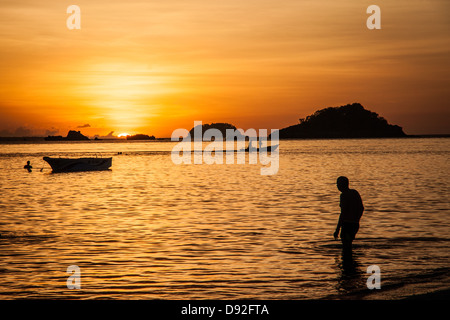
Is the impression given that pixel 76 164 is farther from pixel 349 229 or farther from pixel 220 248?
pixel 349 229

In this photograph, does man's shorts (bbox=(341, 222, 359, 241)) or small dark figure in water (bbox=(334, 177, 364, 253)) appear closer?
small dark figure in water (bbox=(334, 177, 364, 253))

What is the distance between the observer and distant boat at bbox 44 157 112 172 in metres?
80.8

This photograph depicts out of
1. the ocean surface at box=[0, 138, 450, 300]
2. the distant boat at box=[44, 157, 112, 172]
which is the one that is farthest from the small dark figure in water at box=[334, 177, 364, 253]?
the distant boat at box=[44, 157, 112, 172]

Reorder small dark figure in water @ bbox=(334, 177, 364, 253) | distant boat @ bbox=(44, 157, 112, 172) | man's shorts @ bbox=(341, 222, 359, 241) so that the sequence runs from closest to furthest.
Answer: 1. small dark figure in water @ bbox=(334, 177, 364, 253)
2. man's shorts @ bbox=(341, 222, 359, 241)
3. distant boat @ bbox=(44, 157, 112, 172)

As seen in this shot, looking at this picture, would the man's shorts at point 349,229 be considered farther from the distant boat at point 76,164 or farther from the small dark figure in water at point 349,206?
the distant boat at point 76,164

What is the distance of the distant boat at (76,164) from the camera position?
265 feet

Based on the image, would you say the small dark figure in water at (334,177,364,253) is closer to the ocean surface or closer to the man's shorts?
the man's shorts

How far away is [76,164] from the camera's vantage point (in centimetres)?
8275

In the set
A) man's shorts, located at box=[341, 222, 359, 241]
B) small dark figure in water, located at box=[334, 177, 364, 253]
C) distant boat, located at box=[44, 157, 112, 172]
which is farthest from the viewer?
distant boat, located at box=[44, 157, 112, 172]

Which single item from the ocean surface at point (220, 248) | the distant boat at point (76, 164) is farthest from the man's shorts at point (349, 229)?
the distant boat at point (76, 164)

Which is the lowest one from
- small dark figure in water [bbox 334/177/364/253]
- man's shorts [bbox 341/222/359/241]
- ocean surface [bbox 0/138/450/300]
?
ocean surface [bbox 0/138/450/300]

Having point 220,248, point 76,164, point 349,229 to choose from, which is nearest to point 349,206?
point 349,229

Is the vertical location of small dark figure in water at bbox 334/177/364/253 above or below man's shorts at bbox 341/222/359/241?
above
